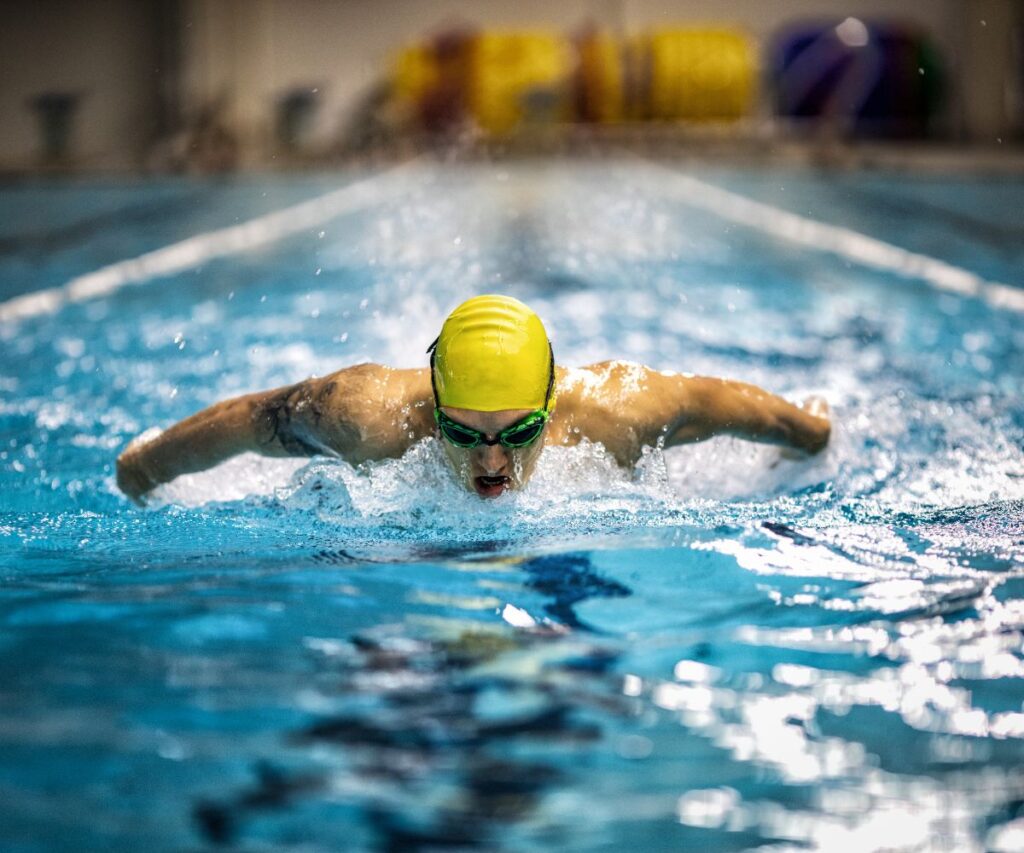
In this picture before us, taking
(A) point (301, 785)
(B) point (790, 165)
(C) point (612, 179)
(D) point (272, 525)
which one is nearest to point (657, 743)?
(A) point (301, 785)

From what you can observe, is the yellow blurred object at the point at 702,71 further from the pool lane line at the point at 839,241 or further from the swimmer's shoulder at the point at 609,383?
the swimmer's shoulder at the point at 609,383

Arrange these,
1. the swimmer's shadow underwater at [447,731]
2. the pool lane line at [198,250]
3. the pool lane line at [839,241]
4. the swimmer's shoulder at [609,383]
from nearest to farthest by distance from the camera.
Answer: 1. the swimmer's shadow underwater at [447,731]
2. the swimmer's shoulder at [609,383]
3. the pool lane line at [198,250]
4. the pool lane line at [839,241]

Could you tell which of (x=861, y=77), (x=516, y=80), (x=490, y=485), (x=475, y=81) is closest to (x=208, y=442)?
(x=490, y=485)

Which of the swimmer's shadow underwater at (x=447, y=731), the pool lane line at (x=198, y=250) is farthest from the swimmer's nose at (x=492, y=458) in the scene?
the pool lane line at (x=198, y=250)

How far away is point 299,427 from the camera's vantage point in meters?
3.42

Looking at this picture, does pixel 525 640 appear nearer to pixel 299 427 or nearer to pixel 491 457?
pixel 491 457

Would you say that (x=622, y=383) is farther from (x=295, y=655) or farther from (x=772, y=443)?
(x=295, y=655)

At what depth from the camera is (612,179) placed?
15.0 metres

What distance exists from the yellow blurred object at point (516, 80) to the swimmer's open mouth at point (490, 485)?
16429mm

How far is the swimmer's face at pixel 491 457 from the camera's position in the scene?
3096 millimetres

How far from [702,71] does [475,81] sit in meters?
3.28

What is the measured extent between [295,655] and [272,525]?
996 millimetres

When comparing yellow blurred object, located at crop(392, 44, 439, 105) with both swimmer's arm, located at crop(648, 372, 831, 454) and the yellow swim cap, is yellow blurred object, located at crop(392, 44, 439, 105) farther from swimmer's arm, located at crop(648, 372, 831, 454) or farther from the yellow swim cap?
the yellow swim cap

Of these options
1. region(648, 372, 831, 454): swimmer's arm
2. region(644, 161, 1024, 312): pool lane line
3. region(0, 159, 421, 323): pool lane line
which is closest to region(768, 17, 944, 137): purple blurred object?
region(644, 161, 1024, 312): pool lane line
